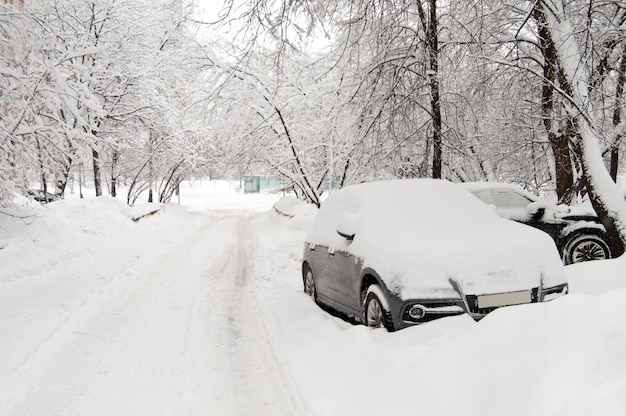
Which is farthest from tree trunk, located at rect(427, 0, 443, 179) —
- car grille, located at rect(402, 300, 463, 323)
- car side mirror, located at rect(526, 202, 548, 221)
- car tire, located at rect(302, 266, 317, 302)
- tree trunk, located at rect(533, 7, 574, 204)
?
car grille, located at rect(402, 300, 463, 323)

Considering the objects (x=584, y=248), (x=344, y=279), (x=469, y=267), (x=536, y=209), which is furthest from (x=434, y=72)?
(x=469, y=267)

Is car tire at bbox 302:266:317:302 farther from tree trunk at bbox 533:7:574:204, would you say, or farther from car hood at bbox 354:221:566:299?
tree trunk at bbox 533:7:574:204

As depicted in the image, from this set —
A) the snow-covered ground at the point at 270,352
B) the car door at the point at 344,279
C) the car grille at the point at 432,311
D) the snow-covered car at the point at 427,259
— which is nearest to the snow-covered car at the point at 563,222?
the snow-covered ground at the point at 270,352

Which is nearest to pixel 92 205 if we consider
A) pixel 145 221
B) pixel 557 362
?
pixel 145 221

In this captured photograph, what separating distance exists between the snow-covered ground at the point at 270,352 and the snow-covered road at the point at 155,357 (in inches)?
0.7

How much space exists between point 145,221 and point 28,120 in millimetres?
11972

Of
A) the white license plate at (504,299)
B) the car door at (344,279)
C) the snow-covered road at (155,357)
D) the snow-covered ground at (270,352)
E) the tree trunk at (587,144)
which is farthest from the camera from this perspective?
the tree trunk at (587,144)

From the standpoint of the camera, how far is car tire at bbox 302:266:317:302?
736 cm

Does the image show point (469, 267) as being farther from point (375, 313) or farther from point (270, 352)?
point (270, 352)

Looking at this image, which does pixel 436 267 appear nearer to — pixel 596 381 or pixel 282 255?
pixel 596 381

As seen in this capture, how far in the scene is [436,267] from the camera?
15.5ft

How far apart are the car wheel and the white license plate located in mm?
3134

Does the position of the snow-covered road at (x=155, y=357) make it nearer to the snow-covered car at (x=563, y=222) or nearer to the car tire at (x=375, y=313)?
the car tire at (x=375, y=313)

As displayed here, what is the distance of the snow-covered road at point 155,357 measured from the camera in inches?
153
